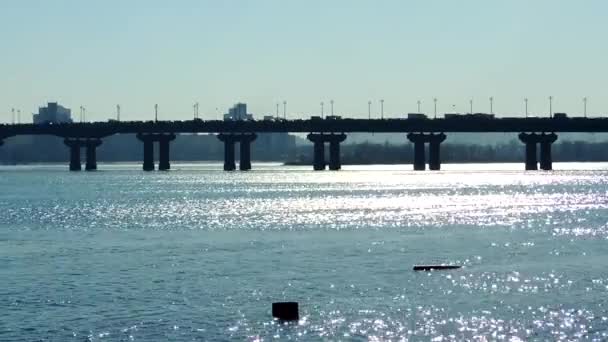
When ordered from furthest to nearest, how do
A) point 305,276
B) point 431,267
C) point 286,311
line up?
point 431,267
point 305,276
point 286,311

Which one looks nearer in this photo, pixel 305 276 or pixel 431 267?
pixel 305 276

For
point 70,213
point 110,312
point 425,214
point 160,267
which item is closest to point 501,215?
point 425,214

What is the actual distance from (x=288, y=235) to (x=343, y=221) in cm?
1943

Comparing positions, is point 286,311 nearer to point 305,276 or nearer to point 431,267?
point 305,276

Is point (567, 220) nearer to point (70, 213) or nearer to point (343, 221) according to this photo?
point (343, 221)

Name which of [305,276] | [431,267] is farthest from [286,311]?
[431,267]

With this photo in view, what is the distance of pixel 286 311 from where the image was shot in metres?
52.2

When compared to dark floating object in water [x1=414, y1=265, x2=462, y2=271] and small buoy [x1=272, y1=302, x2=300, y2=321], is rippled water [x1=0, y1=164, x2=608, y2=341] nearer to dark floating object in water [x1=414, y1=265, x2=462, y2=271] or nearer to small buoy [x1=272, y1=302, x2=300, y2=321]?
small buoy [x1=272, y1=302, x2=300, y2=321]

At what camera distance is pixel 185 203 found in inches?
6403

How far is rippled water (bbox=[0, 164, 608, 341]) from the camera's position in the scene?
5084 cm

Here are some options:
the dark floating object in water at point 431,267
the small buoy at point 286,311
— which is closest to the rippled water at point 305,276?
the small buoy at point 286,311

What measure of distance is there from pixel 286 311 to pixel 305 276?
15.6 meters

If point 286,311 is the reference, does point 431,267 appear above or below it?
above

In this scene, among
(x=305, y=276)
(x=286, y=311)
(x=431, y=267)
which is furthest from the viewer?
(x=431, y=267)
